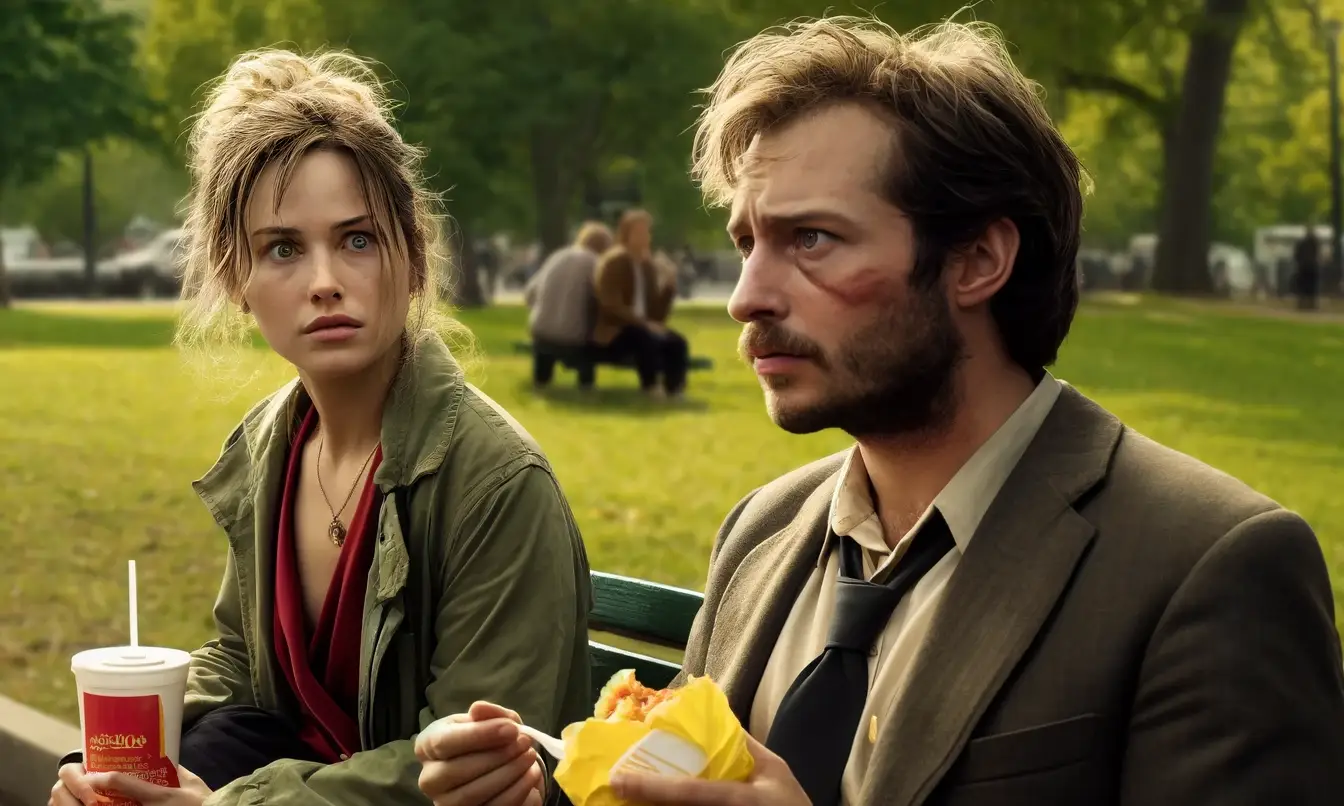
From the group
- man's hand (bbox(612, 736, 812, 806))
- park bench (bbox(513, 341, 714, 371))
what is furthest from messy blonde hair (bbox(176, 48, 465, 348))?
park bench (bbox(513, 341, 714, 371))

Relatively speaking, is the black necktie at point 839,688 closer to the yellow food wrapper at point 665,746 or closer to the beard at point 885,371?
the beard at point 885,371

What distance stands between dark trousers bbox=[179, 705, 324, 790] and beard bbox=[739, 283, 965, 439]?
142 centimetres

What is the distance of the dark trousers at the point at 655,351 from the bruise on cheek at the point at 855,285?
15449mm

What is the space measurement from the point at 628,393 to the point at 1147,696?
16815 mm

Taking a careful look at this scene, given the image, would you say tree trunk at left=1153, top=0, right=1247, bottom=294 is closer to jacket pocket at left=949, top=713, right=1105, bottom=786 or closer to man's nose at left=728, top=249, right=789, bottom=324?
man's nose at left=728, top=249, right=789, bottom=324

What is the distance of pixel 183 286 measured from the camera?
12.8ft

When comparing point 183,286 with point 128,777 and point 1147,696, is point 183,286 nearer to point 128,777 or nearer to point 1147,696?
point 128,777

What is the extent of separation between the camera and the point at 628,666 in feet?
12.9

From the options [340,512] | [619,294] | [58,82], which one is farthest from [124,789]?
[58,82]

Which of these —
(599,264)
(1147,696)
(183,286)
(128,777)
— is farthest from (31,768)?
(599,264)

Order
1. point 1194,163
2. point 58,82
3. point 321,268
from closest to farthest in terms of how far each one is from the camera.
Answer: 1. point 321,268
2. point 1194,163
3. point 58,82

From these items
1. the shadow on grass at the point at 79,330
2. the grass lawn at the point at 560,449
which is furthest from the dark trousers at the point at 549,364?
the shadow on grass at the point at 79,330

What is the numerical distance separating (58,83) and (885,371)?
39094 millimetres

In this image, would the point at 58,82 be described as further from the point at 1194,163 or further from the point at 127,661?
the point at 127,661
